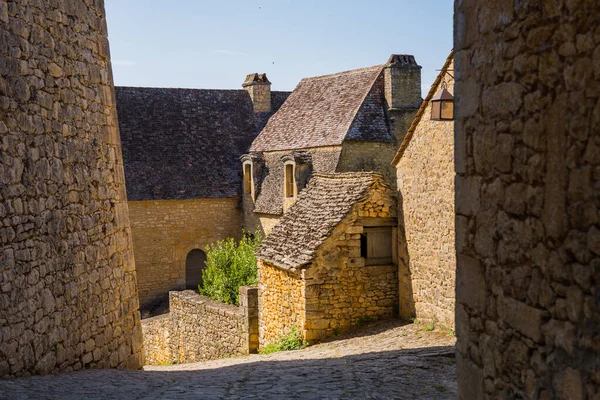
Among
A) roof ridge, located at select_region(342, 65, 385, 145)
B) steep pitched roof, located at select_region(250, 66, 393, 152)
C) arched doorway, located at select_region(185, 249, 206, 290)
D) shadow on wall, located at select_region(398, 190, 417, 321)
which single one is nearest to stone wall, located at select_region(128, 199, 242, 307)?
arched doorway, located at select_region(185, 249, 206, 290)

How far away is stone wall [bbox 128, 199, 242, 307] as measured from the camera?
26953mm

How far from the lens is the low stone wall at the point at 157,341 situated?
2072 centimetres

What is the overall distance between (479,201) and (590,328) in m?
1.25

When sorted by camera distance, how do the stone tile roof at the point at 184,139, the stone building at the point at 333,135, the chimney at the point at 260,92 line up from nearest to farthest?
the stone building at the point at 333,135 → the stone tile roof at the point at 184,139 → the chimney at the point at 260,92

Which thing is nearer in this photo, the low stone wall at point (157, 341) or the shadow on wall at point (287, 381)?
the shadow on wall at point (287, 381)

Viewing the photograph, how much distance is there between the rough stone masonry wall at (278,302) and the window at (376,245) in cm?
154

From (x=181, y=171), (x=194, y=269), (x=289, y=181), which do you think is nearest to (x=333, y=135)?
(x=289, y=181)

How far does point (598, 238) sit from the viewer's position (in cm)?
286

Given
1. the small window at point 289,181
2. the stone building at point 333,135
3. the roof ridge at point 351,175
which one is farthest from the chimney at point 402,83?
the roof ridge at point 351,175

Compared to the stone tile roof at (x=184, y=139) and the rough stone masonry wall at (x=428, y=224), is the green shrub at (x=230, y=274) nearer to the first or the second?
the stone tile roof at (x=184, y=139)

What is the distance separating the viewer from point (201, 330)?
18.7m

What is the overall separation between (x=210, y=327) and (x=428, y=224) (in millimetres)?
7526

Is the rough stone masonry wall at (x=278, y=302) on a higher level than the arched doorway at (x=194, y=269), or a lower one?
higher

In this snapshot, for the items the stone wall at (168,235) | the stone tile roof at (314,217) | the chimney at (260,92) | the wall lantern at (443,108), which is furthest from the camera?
the chimney at (260,92)
